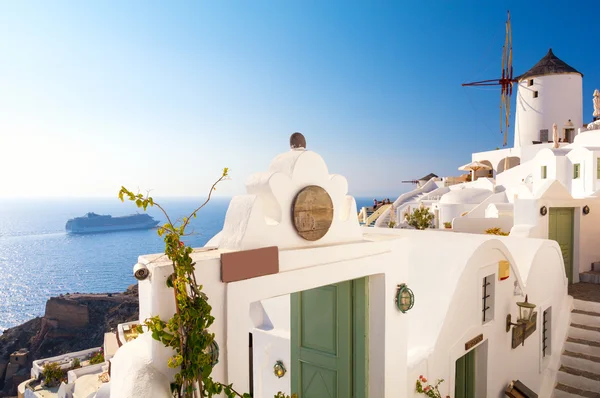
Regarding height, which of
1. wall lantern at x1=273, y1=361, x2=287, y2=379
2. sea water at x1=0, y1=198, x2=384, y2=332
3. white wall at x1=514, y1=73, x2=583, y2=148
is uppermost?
white wall at x1=514, y1=73, x2=583, y2=148

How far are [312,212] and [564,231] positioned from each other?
36.4 feet

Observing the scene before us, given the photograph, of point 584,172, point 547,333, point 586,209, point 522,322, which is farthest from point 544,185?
point 584,172

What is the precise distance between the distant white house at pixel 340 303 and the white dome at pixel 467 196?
18.5 m

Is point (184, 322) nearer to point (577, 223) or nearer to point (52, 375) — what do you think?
point (577, 223)

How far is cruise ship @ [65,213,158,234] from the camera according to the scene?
108369mm

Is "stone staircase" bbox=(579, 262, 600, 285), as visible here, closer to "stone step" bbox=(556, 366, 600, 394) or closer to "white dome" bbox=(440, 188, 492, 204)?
"stone step" bbox=(556, 366, 600, 394)

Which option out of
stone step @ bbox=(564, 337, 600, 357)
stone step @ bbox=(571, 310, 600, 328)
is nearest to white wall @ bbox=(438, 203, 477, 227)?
stone step @ bbox=(571, 310, 600, 328)

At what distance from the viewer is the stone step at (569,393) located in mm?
7805

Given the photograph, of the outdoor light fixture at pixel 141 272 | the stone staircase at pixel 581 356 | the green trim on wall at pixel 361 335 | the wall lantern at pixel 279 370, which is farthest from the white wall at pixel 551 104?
the outdoor light fixture at pixel 141 272

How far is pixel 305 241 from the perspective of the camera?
3.52 m

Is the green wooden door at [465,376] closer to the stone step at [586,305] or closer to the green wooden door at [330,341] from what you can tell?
the green wooden door at [330,341]

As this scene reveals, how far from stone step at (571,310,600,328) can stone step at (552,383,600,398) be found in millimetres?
1867

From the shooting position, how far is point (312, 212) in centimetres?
355

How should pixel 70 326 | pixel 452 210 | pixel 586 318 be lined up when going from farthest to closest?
pixel 70 326, pixel 452 210, pixel 586 318
